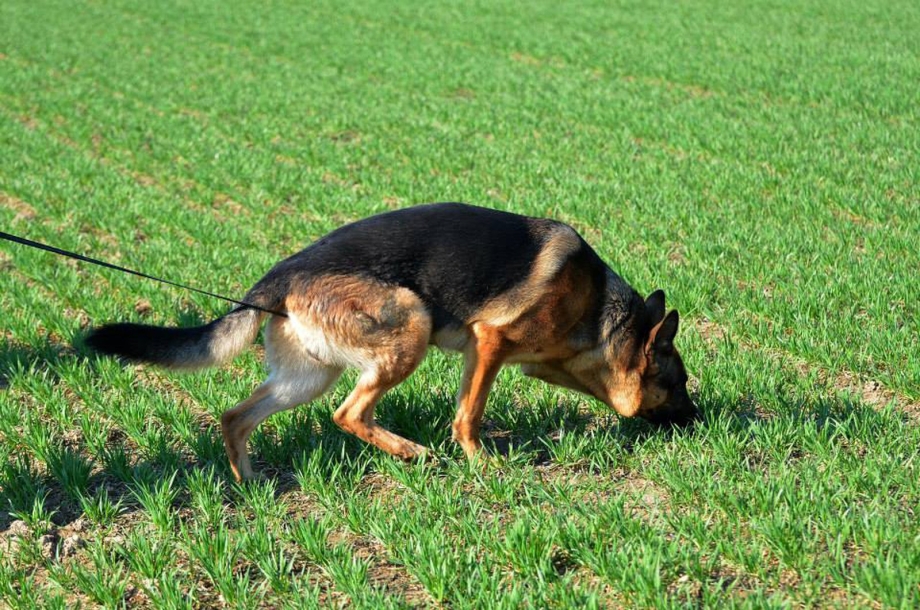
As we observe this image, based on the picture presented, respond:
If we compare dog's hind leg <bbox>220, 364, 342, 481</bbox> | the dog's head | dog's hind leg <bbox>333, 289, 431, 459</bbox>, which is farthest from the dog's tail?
the dog's head

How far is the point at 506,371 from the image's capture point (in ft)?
18.8

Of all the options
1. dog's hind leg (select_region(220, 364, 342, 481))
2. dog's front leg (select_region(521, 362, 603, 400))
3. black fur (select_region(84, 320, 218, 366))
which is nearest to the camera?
black fur (select_region(84, 320, 218, 366))

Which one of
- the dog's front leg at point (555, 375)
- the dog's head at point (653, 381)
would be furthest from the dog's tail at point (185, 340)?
the dog's head at point (653, 381)

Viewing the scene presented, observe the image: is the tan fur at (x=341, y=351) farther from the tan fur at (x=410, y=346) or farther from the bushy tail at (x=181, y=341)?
the bushy tail at (x=181, y=341)

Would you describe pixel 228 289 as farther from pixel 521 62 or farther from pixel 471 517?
pixel 521 62

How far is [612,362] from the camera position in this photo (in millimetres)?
4770

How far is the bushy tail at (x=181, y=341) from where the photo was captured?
4059mm

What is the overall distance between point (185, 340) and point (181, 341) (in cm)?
2

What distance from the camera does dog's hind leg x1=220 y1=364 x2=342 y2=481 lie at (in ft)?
14.8

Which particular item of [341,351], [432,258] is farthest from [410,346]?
[432,258]

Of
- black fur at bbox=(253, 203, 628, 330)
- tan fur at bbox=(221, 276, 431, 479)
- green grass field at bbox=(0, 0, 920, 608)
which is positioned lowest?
green grass field at bbox=(0, 0, 920, 608)

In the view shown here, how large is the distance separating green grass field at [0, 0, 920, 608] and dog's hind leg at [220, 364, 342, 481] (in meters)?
0.16

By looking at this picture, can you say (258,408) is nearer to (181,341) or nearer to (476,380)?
(181,341)

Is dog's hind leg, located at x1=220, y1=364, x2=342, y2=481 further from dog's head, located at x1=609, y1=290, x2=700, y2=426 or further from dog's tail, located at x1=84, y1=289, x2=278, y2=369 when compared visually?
dog's head, located at x1=609, y1=290, x2=700, y2=426
